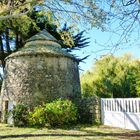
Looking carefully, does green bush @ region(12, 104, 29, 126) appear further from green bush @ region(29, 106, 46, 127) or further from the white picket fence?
the white picket fence

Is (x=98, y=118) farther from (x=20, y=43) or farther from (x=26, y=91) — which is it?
(x=20, y=43)

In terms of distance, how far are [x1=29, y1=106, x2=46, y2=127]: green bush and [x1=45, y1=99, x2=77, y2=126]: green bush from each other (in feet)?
0.92

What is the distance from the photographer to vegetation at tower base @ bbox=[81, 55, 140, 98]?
1367 inches

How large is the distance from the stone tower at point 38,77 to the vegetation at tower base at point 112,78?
43.2ft

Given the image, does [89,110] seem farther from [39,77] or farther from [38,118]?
[39,77]

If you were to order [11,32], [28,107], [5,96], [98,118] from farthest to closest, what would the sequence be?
[11,32] < [5,96] < [28,107] < [98,118]

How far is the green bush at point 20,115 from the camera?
60.4ft

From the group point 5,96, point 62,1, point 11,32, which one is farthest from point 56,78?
point 11,32

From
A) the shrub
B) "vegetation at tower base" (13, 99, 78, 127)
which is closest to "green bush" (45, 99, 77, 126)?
"vegetation at tower base" (13, 99, 78, 127)

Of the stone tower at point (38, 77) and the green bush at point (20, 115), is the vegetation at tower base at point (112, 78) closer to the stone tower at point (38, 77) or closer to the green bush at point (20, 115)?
the stone tower at point (38, 77)

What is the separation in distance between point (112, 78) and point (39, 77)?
18664 mm

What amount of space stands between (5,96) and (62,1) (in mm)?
10583

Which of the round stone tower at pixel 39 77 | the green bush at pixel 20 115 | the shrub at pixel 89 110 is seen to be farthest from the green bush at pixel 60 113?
the round stone tower at pixel 39 77

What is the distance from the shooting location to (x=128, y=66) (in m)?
37.9
